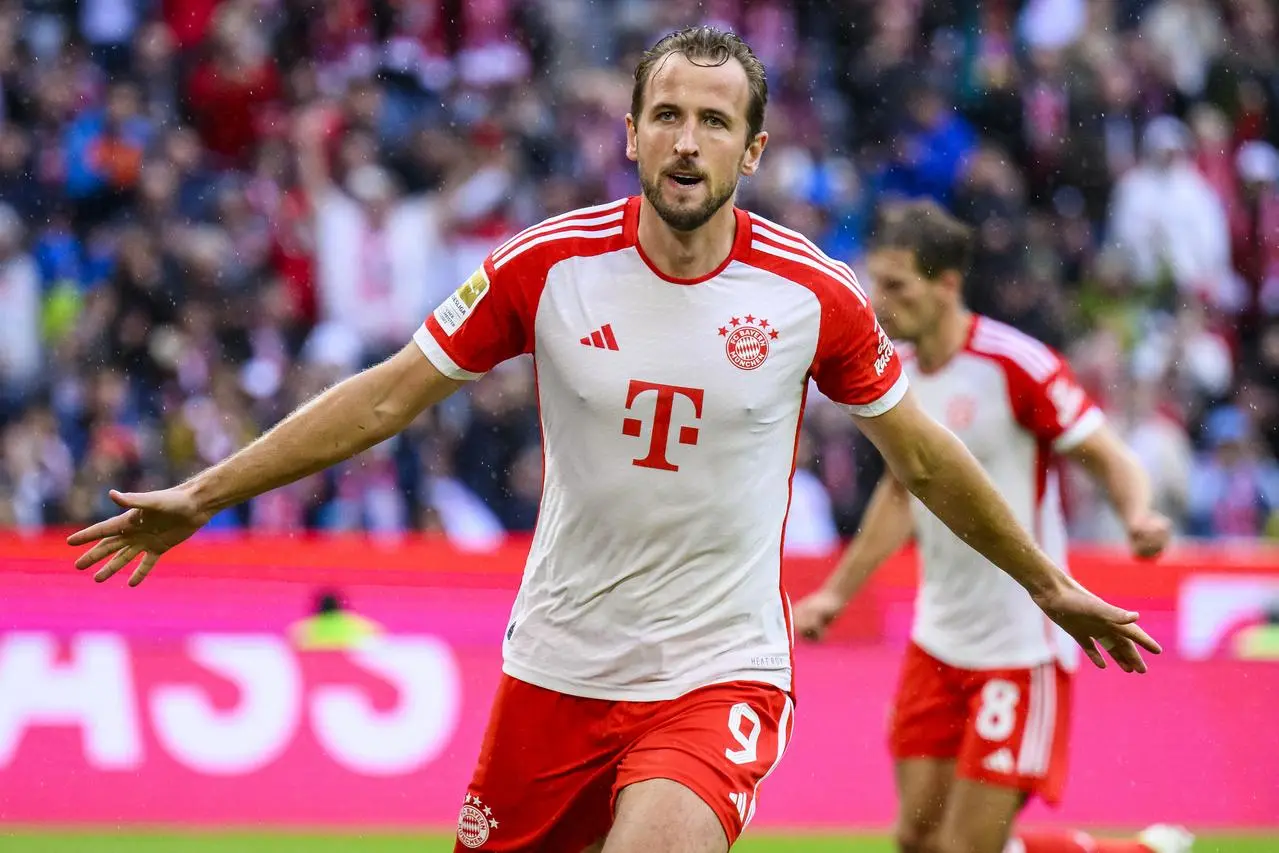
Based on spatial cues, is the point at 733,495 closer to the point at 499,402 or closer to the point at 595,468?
the point at 595,468

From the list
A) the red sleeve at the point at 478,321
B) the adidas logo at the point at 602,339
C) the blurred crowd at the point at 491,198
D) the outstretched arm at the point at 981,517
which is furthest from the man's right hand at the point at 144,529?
the blurred crowd at the point at 491,198

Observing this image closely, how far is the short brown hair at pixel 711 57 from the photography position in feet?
16.3

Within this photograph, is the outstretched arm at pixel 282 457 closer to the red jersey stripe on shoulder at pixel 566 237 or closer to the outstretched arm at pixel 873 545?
the red jersey stripe on shoulder at pixel 566 237

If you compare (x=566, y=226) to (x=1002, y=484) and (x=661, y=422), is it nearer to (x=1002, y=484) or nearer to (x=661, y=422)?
(x=661, y=422)

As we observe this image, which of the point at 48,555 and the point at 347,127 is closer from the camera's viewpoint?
the point at 48,555

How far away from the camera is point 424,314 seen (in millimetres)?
14969

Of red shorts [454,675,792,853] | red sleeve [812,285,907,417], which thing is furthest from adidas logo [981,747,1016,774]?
red sleeve [812,285,907,417]

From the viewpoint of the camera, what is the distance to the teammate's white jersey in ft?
22.8

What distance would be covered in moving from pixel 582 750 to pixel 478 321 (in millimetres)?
1100

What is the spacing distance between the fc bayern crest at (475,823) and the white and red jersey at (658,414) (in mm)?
341

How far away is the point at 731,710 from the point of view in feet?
16.3

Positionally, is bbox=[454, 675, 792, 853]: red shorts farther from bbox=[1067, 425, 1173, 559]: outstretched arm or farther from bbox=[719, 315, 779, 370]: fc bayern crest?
bbox=[1067, 425, 1173, 559]: outstretched arm

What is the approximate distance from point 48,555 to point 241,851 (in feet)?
9.31

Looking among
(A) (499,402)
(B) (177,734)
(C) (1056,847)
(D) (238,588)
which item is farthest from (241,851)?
(A) (499,402)
